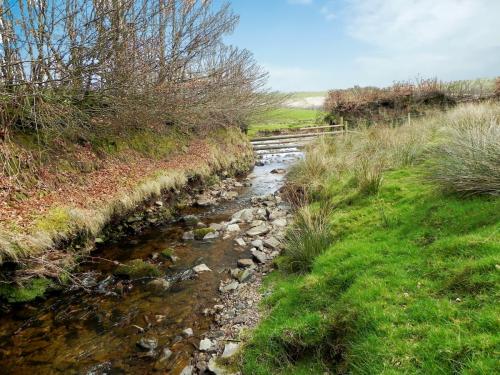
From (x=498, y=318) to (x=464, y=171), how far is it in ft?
10.4

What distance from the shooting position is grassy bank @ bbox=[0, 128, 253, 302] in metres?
5.66

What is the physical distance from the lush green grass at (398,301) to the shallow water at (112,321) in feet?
4.32

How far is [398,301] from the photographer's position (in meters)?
3.48

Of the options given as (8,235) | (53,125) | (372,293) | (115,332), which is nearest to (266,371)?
(372,293)

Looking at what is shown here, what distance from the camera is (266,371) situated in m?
3.54

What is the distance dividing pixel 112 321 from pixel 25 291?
1.84m

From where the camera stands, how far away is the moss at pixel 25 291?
5520 millimetres

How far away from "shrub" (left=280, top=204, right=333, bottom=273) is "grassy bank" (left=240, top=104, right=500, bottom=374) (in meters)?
0.02

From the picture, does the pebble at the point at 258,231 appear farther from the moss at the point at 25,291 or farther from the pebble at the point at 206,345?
the moss at the point at 25,291

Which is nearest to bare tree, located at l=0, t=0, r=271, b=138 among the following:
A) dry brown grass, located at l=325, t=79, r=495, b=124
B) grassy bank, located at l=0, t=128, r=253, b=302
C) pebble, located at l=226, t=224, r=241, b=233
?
grassy bank, located at l=0, t=128, r=253, b=302

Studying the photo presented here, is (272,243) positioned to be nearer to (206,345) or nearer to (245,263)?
(245,263)

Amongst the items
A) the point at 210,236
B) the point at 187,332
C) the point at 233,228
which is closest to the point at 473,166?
the point at 187,332

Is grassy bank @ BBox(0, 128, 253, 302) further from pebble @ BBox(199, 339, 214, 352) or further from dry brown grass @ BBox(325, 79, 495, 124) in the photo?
dry brown grass @ BBox(325, 79, 495, 124)

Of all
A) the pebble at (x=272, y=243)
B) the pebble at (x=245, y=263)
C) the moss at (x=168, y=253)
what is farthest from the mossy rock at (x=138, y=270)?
the pebble at (x=272, y=243)
